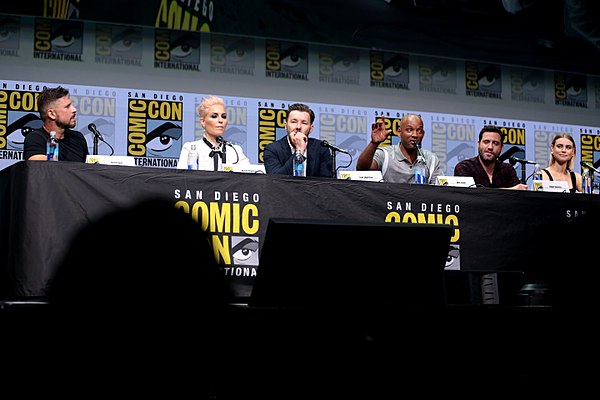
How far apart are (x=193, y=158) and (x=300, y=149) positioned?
2.18 feet

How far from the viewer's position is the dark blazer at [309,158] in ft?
14.4

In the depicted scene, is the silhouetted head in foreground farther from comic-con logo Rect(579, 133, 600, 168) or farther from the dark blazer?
comic-con logo Rect(579, 133, 600, 168)

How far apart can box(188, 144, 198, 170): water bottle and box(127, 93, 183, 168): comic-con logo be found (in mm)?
1321

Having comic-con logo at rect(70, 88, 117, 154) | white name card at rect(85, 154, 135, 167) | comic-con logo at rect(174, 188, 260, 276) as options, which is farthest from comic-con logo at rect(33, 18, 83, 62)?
comic-con logo at rect(174, 188, 260, 276)

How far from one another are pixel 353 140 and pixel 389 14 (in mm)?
A: 982

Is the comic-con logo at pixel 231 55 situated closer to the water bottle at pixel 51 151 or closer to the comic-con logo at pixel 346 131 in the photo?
the comic-con logo at pixel 346 131

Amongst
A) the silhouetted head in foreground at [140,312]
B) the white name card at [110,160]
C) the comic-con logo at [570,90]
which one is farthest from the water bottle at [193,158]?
the comic-con logo at [570,90]

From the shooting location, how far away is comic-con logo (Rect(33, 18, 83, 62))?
5250mm

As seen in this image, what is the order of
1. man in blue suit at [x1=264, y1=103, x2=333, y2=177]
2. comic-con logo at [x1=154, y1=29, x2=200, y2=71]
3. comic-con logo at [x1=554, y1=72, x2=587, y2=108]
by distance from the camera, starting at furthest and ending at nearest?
comic-con logo at [x1=554, y1=72, x2=587, y2=108] < comic-con logo at [x1=154, y1=29, x2=200, y2=71] < man in blue suit at [x1=264, y1=103, x2=333, y2=177]

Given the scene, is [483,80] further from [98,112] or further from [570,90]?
[98,112]

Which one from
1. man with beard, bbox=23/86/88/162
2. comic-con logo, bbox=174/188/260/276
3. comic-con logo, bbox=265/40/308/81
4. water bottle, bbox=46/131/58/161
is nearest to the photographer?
comic-con logo, bbox=174/188/260/276

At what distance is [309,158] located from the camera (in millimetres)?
4449

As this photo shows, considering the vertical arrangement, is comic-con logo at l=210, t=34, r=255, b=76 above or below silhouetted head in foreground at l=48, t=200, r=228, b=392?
above

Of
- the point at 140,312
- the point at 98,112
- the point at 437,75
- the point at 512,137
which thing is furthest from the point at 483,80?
the point at 140,312
